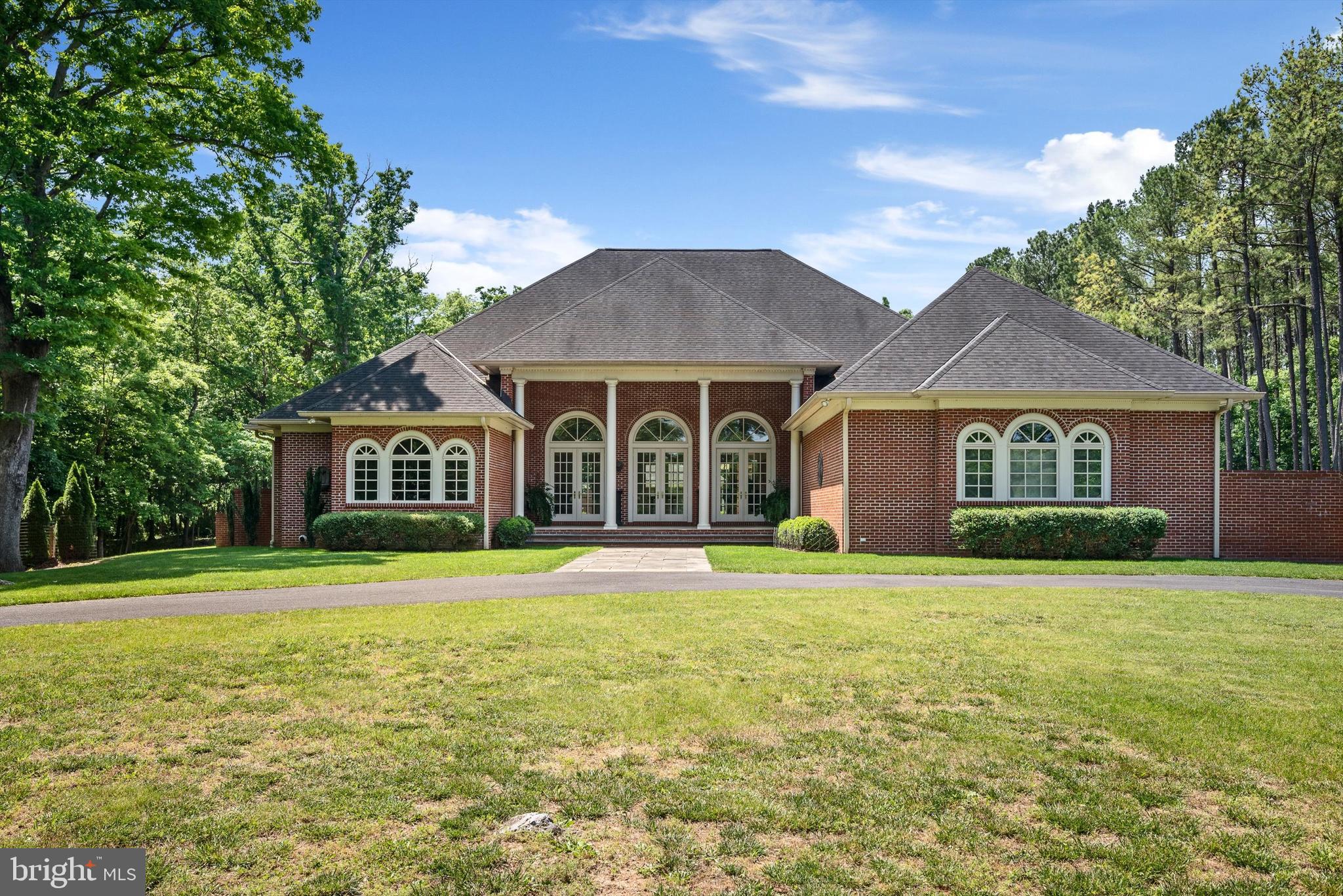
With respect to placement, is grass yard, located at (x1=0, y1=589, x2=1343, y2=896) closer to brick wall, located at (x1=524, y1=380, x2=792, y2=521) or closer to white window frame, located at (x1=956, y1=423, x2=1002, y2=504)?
white window frame, located at (x1=956, y1=423, x2=1002, y2=504)

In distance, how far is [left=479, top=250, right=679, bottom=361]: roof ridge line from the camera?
24062 mm

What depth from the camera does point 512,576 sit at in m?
13.6

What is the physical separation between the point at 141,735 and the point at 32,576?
12.5 metres

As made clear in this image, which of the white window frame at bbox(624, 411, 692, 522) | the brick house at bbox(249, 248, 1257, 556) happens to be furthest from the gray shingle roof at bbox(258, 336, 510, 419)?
the white window frame at bbox(624, 411, 692, 522)

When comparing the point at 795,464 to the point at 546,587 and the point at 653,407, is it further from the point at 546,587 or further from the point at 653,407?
the point at 546,587

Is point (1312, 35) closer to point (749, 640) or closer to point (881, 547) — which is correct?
point (881, 547)

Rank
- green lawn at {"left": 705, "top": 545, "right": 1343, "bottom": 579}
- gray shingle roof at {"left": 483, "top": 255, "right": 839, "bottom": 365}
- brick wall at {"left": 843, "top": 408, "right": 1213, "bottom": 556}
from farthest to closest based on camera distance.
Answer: gray shingle roof at {"left": 483, "top": 255, "right": 839, "bottom": 365}, brick wall at {"left": 843, "top": 408, "right": 1213, "bottom": 556}, green lawn at {"left": 705, "top": 545, "right": 1343, "bottom": 579}

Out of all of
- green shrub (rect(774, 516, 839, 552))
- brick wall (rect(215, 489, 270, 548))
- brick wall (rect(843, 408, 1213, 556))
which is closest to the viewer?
brick wall (rect(843, 408, 1213, 556))

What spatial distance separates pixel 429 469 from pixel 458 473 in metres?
0.76

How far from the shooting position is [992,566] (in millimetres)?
14703

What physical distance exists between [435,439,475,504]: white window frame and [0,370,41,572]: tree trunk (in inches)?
327

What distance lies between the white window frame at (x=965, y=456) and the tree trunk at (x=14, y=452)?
757 inches

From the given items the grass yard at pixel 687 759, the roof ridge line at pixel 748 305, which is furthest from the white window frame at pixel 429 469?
the grass yard at pixel 687 759

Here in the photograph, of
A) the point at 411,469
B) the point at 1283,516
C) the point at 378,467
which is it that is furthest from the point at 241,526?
the point at 1283,516
